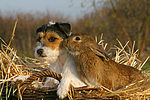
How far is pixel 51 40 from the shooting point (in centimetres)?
218

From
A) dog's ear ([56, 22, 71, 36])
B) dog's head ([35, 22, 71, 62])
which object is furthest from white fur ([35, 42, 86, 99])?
dog's ear ([56, 22, 71, 36])

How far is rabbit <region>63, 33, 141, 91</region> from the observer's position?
1885 mm

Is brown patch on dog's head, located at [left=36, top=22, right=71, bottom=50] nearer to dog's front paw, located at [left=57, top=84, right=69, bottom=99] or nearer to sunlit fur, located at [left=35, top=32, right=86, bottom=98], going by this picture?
sunlit fur, located at [left=35, top=32, right=86, bottom=98]

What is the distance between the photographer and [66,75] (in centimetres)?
190

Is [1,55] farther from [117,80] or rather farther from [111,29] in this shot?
[111,29]

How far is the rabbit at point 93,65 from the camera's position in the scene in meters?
1.88

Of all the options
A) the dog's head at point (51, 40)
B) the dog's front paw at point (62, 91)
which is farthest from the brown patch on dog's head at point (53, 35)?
the dog's front paw at point (62, 91)

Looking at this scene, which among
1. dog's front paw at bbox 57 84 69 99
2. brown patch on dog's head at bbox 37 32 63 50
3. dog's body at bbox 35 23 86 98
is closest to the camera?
dog's front paw at bbox 57 84 69 99

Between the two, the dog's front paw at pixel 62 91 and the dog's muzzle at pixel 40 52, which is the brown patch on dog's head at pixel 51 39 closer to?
the dog's muzzle at pixel 40 52

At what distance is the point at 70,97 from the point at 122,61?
1557 millimetres

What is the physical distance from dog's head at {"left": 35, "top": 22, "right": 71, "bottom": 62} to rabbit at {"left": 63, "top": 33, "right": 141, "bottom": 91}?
0.17m

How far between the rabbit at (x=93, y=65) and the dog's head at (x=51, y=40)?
0.17m

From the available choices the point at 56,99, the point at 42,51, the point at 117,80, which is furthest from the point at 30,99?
the point at 117,80

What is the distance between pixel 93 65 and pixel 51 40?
1.99 feet
